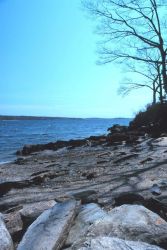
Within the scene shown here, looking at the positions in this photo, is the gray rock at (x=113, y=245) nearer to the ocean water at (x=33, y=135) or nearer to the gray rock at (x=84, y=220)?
the gray rock at (x=84, y=220)

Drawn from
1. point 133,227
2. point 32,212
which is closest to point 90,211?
point 32,212

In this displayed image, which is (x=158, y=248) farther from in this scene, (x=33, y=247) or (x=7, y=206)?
(x=7, y=206)

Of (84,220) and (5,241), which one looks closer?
(5,241)

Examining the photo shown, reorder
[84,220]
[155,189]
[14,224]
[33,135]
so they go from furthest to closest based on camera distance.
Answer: [33,135] → [155,189] → [14,224] → [84,220]

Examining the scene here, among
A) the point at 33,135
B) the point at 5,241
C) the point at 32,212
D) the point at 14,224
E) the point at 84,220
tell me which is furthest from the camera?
the point at 33,135

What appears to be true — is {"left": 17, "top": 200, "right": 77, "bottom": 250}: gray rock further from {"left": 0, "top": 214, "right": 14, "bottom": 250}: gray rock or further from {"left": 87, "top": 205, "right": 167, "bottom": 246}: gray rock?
{"left": 87, "top": 205, "right": 167, "bottom": 246}: gray rock

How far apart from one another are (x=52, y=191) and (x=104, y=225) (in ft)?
10.8

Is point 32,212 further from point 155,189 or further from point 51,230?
point 155,189

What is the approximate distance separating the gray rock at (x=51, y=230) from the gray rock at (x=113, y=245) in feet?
1.55

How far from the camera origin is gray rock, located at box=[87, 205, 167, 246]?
3162 millimetres

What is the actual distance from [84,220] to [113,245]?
109 cm

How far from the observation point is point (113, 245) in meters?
2.79

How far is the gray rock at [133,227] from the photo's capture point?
316cm

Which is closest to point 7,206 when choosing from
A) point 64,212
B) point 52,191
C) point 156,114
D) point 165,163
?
point 52,191
